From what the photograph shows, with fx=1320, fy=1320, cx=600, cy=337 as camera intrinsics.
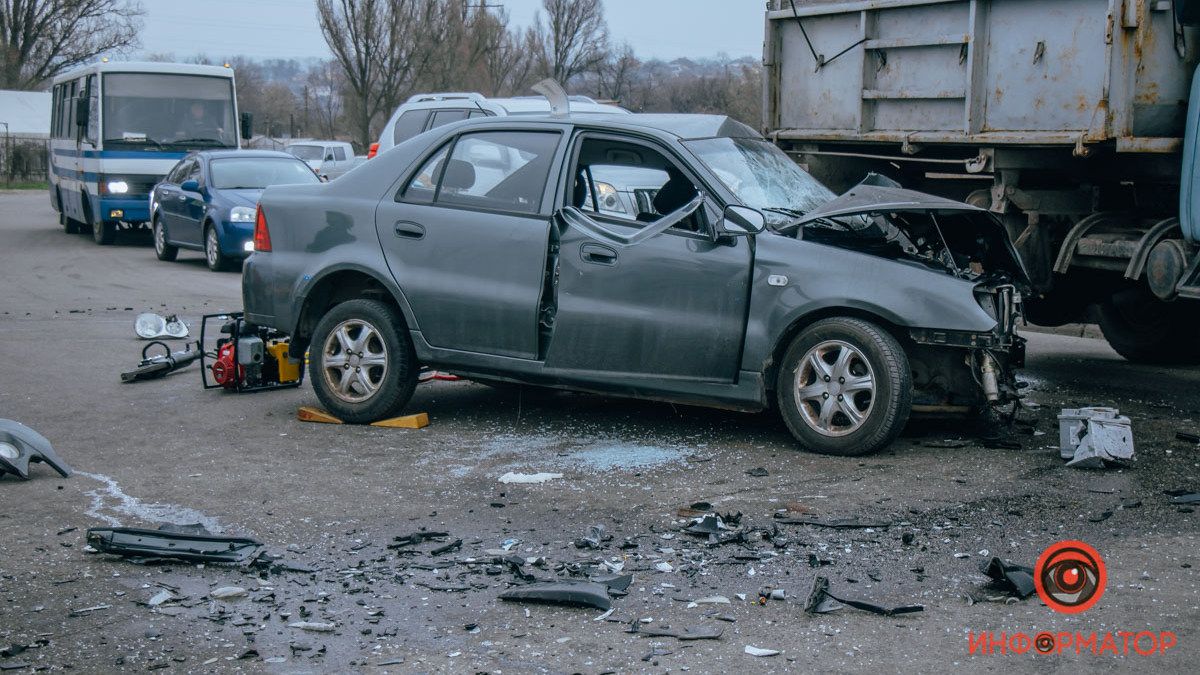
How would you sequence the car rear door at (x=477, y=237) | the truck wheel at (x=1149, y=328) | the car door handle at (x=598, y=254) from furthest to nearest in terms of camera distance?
the truck wheel at (x=1149, y=328)
the car rear door at (x=477, y=237)
the car door handle at (x=598, y=254)

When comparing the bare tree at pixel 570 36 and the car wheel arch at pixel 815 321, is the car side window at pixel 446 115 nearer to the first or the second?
the car wheel arch at pixel 815 321

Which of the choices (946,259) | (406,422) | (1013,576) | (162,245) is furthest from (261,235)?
(162,245)

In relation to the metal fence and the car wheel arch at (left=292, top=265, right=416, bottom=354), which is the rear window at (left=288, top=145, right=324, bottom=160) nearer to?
the metal fence

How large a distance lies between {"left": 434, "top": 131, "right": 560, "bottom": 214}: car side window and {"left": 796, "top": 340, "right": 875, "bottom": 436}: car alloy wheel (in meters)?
1.80

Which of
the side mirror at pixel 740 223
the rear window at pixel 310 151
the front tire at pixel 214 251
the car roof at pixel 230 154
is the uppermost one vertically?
the rear window at pixel 310 151

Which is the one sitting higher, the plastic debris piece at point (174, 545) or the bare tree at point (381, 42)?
the bare tree at point (381, 42)

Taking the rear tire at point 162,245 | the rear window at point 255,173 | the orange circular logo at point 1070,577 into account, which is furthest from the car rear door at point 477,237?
the rear tire at point 162,245

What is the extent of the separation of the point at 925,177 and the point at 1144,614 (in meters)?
6.57

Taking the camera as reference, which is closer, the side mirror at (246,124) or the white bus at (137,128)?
the white bus at (137,128)

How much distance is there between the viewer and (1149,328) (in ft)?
33.6

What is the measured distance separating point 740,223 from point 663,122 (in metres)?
0.96

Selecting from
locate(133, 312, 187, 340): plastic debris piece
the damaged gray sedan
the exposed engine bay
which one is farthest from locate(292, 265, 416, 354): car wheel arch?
locate(133, 312, 187, 340): plastic debris piece

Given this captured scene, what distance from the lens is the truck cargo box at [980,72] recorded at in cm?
851

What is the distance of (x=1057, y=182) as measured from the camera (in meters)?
9.55
